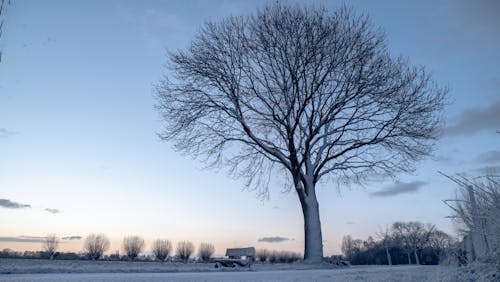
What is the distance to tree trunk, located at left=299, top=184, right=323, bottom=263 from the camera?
50.4 ft

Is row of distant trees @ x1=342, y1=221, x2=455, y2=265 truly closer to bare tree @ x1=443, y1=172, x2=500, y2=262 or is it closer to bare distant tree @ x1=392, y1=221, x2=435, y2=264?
bare distant tree @ x1=392, y1=221, x2=435, y2=264

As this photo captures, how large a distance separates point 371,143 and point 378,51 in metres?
4.01

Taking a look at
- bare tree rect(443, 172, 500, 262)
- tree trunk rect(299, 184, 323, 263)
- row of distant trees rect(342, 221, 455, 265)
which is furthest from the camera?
row of distant trees rect(342, 221, 455, 265)

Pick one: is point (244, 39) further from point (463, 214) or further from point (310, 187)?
point (463, 214)

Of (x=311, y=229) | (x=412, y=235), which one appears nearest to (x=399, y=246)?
(x=412, y=235)

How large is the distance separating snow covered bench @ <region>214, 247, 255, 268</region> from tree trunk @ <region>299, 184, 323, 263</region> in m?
2.24

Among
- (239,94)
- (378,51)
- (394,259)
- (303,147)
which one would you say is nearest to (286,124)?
(303,147)

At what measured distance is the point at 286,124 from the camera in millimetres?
16719

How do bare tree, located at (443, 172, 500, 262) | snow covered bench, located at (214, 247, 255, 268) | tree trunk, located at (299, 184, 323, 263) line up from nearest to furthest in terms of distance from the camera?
bare tree, located at (443, 172, 500, 262)
snow covered bench, located at (214, 247, 255, 268)
tree trunk, located at (299, 184, 323, 263)

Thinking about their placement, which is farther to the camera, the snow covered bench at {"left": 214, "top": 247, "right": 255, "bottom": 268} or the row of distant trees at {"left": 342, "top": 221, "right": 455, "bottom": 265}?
the row of distant trees at {"left": 342, "top": 221, "right": 455, "bottom": 265}

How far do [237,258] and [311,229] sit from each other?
3305 millimetres

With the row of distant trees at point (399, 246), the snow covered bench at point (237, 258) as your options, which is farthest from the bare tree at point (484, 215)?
the row of distant trees at point (399, 246)

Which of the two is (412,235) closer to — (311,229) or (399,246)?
(399,246)

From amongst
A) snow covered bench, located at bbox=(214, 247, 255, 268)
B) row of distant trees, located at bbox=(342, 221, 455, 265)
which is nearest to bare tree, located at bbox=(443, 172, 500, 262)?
snow covered bench, located at bbox=(214, 247, 255, 268)
